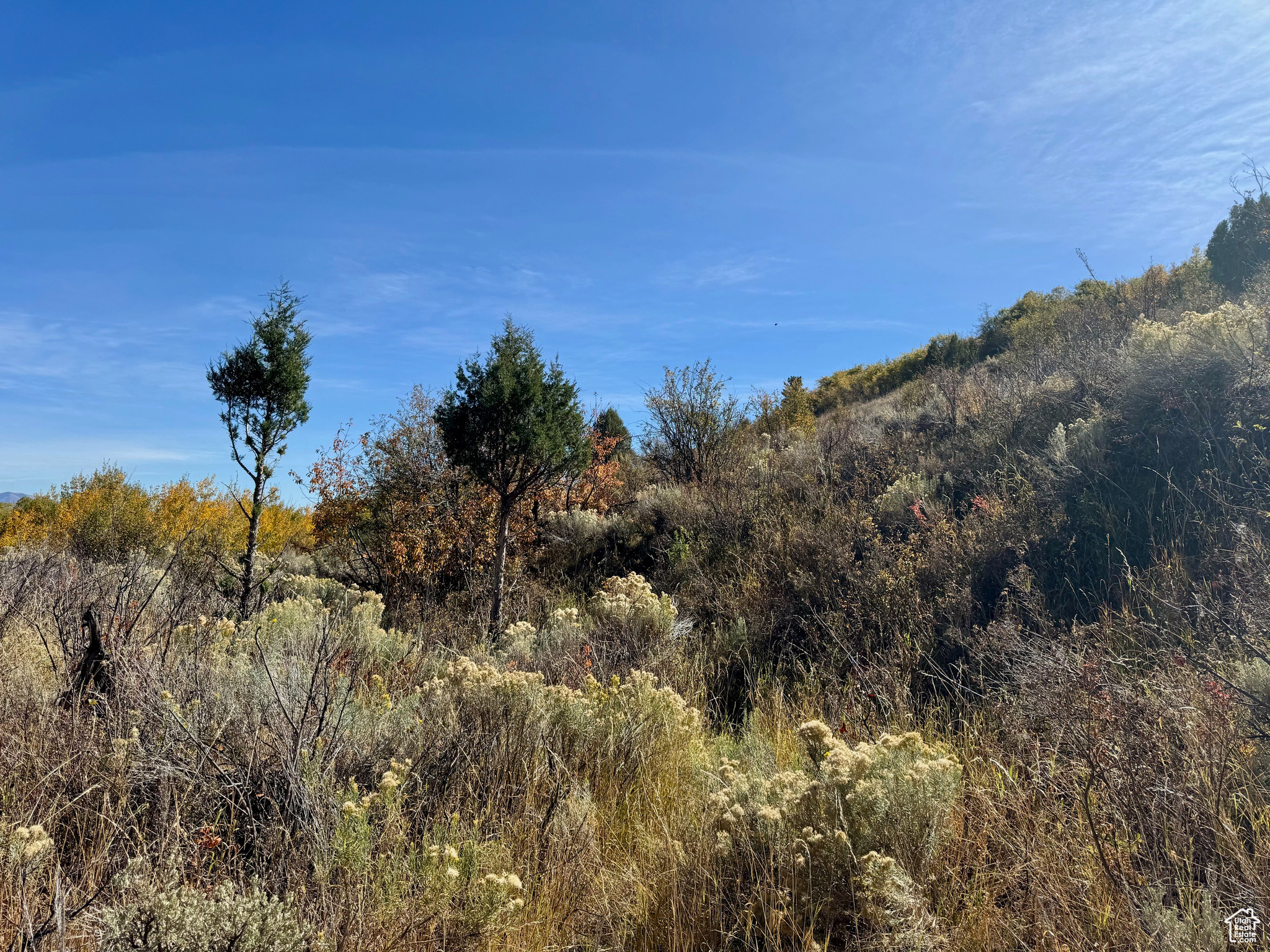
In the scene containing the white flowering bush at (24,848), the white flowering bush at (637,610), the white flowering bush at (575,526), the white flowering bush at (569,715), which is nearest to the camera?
the white flowering bush at (24,848)

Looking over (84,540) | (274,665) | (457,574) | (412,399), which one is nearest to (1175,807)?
(274,665)

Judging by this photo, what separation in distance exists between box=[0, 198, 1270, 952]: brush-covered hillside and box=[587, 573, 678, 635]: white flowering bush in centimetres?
6

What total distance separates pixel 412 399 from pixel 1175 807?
13.8m

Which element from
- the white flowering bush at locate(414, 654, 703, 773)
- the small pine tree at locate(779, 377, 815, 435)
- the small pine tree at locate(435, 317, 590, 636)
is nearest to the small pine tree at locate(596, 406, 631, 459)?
the small pine tree at locate(779, 377, 815, 435)

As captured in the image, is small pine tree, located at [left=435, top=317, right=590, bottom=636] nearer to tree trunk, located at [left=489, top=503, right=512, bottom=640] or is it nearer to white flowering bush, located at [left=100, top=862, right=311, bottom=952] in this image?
tree trunk, located at [left=489, top=503, right=512, bottom=640]

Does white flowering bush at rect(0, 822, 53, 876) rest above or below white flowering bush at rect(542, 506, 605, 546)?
below

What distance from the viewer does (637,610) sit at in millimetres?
7547

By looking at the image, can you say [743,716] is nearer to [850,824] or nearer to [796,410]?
[850,824]
